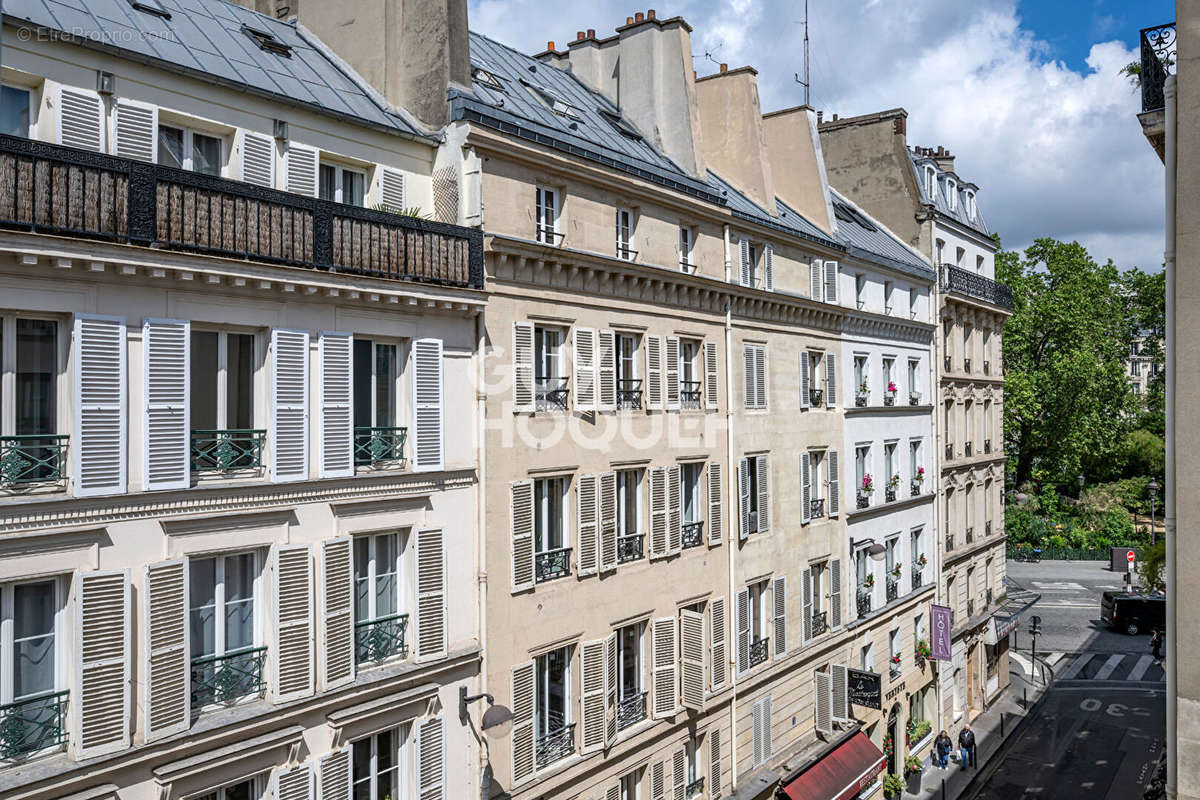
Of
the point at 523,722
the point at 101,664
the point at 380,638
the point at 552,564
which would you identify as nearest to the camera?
the point at 101,664

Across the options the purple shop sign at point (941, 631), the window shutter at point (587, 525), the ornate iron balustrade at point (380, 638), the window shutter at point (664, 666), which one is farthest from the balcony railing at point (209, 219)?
the purple shop sign at point (941, 631)

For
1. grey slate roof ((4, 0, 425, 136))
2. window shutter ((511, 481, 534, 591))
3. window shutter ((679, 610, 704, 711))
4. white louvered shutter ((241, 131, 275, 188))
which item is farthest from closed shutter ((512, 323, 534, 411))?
window shutter ((679, 610, 704, 711))

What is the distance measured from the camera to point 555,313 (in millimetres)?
16594

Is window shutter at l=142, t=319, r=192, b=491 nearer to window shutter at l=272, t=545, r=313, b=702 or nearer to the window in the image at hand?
window shutter at l=272, t=545, r=313, b=702

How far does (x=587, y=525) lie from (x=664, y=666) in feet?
12.2

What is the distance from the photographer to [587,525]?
17.1 metres

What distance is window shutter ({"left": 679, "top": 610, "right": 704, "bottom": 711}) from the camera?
19281mm

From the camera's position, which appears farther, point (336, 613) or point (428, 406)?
point (428, 406)

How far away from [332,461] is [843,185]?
26.2 metres

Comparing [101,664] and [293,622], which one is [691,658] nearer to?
[293,622]

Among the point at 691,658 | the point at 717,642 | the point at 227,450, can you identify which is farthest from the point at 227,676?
the point at 717,642

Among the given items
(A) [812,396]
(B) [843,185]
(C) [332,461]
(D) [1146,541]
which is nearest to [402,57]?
(C) [332,461]

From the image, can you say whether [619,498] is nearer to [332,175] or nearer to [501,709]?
[501,709]

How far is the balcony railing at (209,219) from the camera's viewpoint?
9.84m
